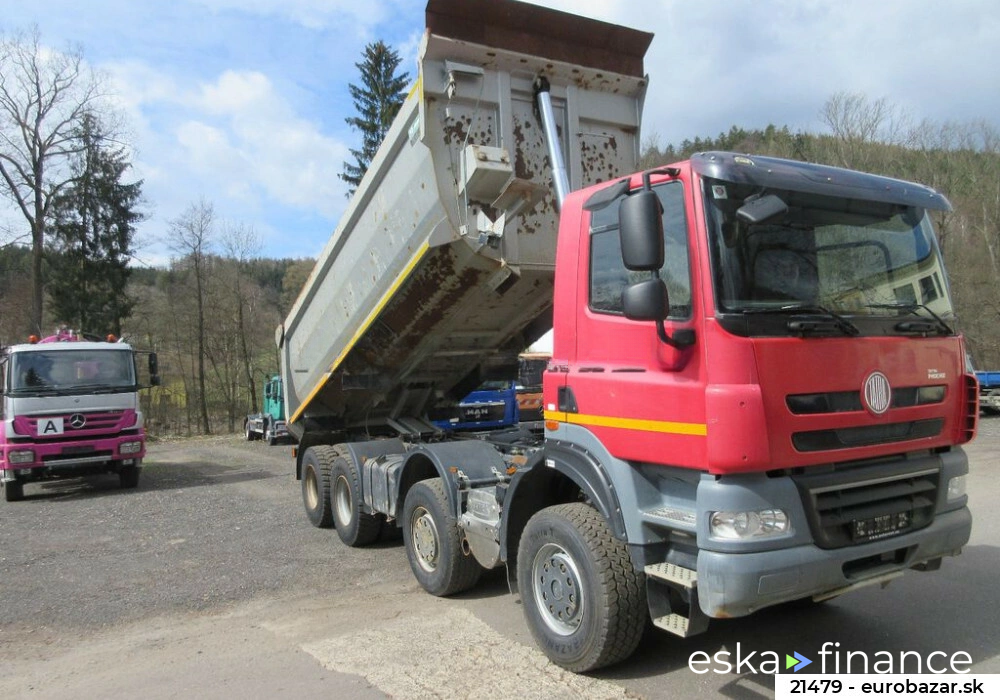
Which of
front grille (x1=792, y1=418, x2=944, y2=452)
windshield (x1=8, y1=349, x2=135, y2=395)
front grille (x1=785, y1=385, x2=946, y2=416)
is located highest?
windshield (x1=8, y1=349, x2=135, y2=395)

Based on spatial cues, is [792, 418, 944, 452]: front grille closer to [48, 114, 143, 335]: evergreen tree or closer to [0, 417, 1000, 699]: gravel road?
[0, 417, 1000, 699]: gravel road

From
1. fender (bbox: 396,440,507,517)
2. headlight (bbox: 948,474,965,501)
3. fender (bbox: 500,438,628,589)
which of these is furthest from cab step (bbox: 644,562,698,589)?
fender (bbox: 396,440,507,517)

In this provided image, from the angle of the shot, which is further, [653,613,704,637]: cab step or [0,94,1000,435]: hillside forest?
[0,94,1000,435]: hillside forest

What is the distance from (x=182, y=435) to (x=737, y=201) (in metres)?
31.1

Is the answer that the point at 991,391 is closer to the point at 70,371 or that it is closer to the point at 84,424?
the point at 84,424

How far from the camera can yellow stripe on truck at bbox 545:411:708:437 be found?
3321mm

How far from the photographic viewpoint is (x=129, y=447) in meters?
12.1

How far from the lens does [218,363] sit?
35906 millimetres

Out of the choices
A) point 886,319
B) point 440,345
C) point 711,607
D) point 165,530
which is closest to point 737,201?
point 886,319

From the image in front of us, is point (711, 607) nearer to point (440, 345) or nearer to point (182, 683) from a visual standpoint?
point (182, 683)

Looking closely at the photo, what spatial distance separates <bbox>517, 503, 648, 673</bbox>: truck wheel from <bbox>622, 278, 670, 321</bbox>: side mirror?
121 cm

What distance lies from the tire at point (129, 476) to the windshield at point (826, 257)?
476 inches

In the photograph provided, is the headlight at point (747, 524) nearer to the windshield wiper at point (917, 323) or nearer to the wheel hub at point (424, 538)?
the windshield wiper at point (917, 323)

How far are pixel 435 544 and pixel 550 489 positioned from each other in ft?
4.75
